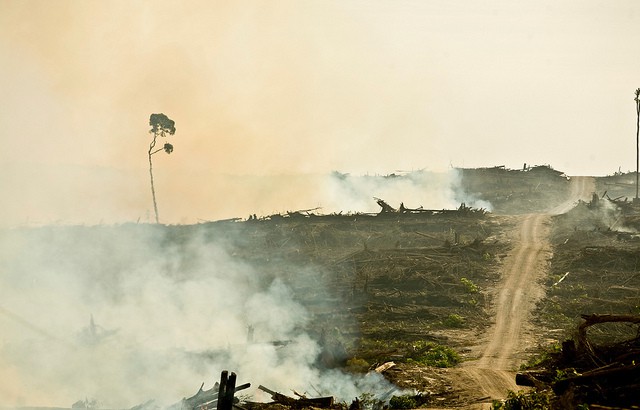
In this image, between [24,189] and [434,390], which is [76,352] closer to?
[434,390]

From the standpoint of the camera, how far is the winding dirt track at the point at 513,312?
62.5ft

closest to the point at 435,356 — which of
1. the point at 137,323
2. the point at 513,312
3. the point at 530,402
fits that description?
the point at 513,312

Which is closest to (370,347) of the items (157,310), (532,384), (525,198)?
(157,310)

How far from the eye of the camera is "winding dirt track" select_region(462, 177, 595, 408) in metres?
19.0

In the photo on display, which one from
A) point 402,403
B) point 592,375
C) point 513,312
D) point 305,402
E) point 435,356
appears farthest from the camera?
point 513,312

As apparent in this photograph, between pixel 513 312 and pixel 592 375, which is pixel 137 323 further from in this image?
pixel 592 375

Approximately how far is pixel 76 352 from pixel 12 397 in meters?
3.33

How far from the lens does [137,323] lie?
26.3 metres

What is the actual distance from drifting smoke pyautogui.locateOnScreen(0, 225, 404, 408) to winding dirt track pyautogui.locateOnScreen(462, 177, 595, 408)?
10.9 ft

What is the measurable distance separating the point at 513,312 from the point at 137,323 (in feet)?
52.6

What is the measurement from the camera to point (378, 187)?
5444 cm

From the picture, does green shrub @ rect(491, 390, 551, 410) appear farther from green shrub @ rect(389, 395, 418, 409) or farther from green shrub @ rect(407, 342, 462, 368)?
green shrub @ rect(407, 342, 462, 368)

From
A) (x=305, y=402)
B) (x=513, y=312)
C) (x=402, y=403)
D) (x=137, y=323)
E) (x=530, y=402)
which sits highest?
(x=137, y=323)

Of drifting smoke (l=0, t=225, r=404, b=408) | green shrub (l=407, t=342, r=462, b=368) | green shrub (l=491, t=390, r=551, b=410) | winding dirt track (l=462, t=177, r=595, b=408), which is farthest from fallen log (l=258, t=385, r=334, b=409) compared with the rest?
green shrub (l=407, t=342, r=462, b=368)
